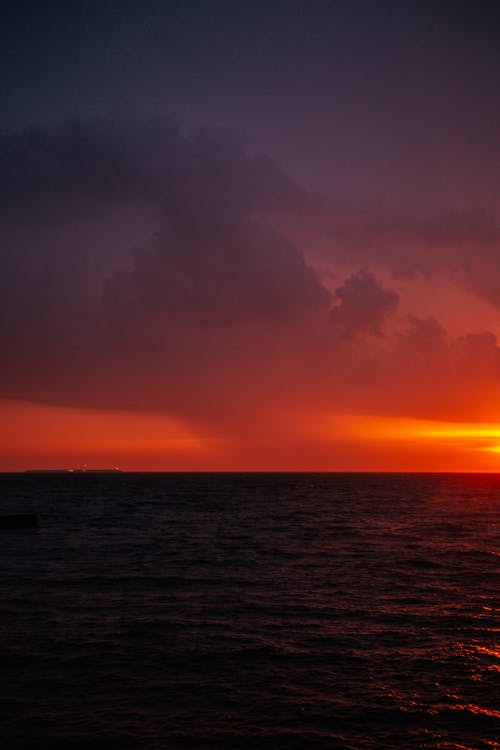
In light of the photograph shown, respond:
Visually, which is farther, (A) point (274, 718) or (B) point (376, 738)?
(A) point (274, 718)

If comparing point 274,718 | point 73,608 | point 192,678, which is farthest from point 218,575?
point 274,718

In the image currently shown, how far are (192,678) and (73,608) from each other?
9466mm

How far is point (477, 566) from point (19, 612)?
27.2 m

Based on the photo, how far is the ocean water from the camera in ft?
43.4

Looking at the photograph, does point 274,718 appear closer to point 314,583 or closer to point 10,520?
point 314,583

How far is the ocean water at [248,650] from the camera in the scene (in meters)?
13.2

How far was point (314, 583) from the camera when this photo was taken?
30109 millimetres

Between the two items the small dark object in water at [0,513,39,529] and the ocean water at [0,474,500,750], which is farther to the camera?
the small dark object in water at [0,513,39,529]

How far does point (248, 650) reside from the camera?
18.8m

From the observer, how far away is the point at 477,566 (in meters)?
36.1

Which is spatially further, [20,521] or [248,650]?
[20,521]

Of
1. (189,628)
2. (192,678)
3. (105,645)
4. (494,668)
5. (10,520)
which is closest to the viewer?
(192,678)

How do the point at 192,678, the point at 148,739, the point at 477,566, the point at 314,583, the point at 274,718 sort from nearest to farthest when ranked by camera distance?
the point at 148,739, the point at 274,718, the point at 192,678, the point at 314,583, the point at 477,566

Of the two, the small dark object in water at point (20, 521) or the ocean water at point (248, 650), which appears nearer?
the ocean water at point (248, 650)
